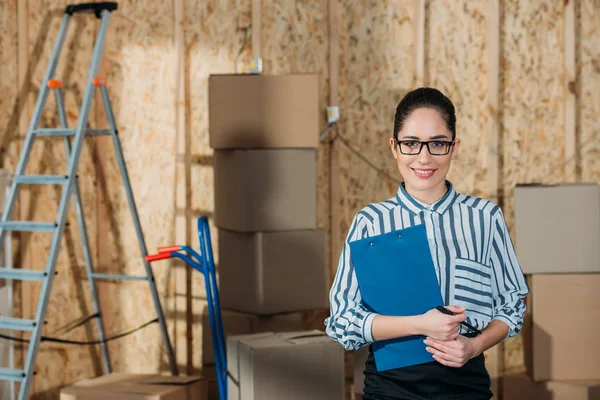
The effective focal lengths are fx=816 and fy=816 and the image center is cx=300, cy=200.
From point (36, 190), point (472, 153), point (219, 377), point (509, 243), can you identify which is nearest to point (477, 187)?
point (472, 153)

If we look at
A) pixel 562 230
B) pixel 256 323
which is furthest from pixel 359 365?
pixel 562 230

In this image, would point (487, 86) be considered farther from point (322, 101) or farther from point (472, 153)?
point (322, 101)

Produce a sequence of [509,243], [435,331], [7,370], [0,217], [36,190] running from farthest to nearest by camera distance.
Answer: [36,190], [0,217], [7,370], [509,243], [435,331]

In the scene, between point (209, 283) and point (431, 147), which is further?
point (209, 283)

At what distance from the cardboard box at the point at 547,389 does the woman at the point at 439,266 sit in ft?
7.47

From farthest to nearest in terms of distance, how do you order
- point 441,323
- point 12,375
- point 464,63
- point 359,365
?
point 464,63 < point 359,365 < point 12,375 < point 441,323

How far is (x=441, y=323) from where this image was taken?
1.23 metres

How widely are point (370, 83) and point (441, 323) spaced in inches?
106

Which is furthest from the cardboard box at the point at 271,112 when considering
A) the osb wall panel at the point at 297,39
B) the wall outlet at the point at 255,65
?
the osb wall panel at the point at 297,39

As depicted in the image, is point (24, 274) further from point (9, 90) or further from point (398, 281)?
point (398, 281)

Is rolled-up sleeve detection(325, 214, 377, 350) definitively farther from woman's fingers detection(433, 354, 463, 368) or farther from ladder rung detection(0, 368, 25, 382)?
ladder rung detection(0, 368, 25, 382)

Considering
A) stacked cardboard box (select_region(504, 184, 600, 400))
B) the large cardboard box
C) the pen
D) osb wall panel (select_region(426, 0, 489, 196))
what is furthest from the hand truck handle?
the pen

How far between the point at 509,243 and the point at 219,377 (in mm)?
2064

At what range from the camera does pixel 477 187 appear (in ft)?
12.7
